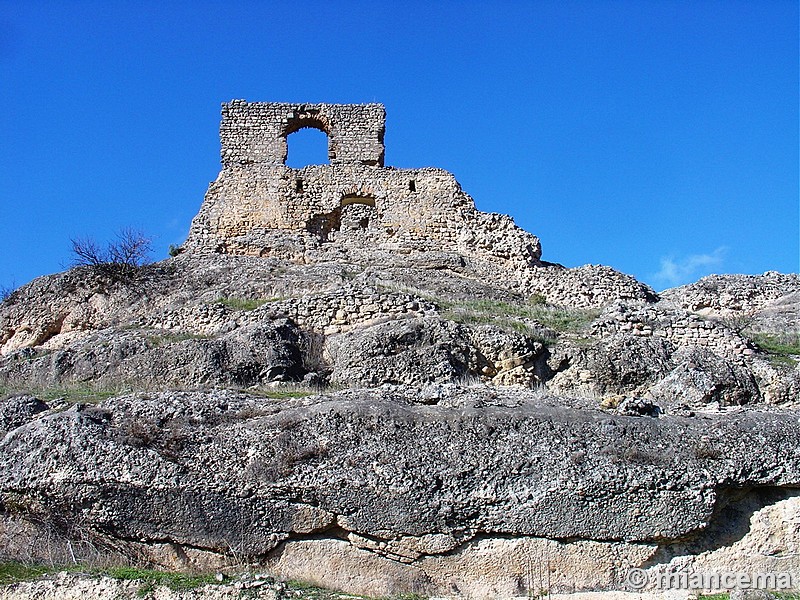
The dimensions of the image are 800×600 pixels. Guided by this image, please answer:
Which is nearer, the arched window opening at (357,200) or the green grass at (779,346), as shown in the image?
the green grass at (779,346)

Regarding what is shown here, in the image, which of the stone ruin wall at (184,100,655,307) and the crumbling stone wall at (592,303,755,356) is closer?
the crumbling stone wall at (592,303,755,356)

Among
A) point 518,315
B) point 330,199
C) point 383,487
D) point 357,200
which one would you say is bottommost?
point 383,487

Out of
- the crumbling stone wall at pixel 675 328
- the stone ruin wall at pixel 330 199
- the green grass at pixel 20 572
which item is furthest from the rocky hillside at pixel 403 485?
the stone ruin wall at pixel 330 199

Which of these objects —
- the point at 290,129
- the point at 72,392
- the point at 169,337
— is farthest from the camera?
the point at 290,129

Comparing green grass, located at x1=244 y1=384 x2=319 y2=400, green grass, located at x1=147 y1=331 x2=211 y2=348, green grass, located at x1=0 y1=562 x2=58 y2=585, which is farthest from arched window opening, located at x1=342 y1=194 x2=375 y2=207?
green grass, located at x1=0 y1=562 x2=58 y2=585

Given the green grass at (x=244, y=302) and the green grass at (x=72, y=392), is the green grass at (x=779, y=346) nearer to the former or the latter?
the green grass at (x=244, y=302)

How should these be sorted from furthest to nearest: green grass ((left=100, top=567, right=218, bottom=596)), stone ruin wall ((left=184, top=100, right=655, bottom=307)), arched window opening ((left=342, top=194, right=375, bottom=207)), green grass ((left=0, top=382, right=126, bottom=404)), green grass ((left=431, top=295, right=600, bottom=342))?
arched window opening ((left=342, top=194, right=375, bottom=207)), stone ruin wall ((left=184, top=100, right=655, bottom=307)), green grass ((left=431, top=295, right=600, bottom=342)), green grass ((left=0, top=382, right=126, bottom=404)), green grass ((left=100, top=567, right=218, bottom=596))

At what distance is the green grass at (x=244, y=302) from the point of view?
16.7 metres

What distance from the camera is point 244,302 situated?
672 inches

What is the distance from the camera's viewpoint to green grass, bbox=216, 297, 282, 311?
659 inches

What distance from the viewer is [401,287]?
17.2m

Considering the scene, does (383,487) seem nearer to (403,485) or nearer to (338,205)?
(403,485)

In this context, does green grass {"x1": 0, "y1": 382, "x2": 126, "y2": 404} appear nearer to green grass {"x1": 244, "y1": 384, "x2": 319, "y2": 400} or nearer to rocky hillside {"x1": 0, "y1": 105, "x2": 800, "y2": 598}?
rocky hillside {"x1": 0, "y1": 105, "x2": 800, "y2": 598}

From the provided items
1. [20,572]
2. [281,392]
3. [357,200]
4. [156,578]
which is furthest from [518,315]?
[20,572]
